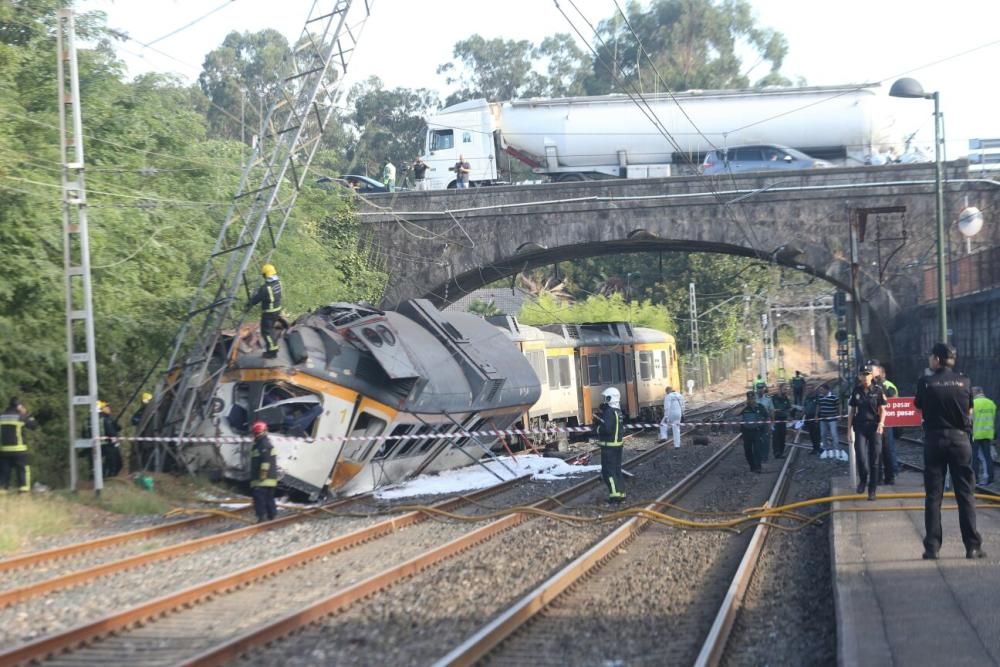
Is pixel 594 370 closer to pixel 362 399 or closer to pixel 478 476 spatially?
pixel 478 476

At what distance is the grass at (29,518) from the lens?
13891 millimetres

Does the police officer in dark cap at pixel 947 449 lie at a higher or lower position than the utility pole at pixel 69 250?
lower

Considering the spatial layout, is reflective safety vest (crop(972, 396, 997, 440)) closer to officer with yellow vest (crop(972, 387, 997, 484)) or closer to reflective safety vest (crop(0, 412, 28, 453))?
officer with yellow vest (crop(972, 387, 997, 484))

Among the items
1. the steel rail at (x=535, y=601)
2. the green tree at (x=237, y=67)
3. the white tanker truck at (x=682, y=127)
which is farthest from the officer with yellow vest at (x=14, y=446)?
the green tree at (x=237, y=67)

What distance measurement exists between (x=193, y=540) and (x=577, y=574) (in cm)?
513

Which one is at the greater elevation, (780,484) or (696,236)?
(696,236)

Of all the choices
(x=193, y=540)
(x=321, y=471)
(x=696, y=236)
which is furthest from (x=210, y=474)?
(x=696, y=236)

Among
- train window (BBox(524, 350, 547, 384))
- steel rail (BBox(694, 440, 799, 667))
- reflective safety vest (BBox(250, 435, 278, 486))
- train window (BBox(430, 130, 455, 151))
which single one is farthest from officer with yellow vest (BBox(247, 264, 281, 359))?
train window (BBox(430, 130, 455, 151))

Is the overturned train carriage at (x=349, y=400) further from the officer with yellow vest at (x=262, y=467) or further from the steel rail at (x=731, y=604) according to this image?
the steel rail at (x=731, y=604)

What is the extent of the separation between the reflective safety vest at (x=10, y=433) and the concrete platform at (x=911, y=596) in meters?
12.0

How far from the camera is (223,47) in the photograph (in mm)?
95312

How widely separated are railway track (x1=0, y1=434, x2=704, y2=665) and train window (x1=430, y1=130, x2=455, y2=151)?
1215 inches

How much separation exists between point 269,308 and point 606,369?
17.8 m

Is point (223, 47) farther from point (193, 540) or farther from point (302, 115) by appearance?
point (193, 540)
